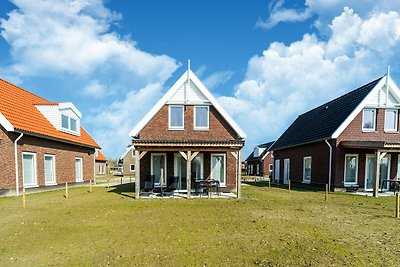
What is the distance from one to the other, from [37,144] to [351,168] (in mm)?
21243

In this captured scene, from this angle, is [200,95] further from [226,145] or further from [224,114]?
[226,145]

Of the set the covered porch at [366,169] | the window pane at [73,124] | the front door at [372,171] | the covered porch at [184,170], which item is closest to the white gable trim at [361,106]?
the covered porch at [366,169]

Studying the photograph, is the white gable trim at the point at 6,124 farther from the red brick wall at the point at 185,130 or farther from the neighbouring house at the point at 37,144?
the red brick wall at the point at 185,130

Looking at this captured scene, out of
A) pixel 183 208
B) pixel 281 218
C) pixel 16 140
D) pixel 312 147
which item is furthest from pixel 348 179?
pixel 16 140

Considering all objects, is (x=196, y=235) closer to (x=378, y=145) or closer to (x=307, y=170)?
(x=378, y=145)

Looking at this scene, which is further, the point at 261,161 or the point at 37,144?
the point at 261,161

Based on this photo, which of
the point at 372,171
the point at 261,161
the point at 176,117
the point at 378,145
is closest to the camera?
the point at 378,145

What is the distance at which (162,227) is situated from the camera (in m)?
7.75

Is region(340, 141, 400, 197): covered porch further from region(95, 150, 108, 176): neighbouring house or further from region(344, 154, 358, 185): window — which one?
region(95, 150, 108, 176): neighbouring house

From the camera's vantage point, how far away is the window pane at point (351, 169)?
1747cm

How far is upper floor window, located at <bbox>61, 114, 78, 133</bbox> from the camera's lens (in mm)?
19594

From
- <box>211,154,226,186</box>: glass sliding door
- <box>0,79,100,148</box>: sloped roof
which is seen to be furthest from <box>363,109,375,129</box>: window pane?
<box>0,79,100,148</box>: sloped roof

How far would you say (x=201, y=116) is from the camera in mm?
16219

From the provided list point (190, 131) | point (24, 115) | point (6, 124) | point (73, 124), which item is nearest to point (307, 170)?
point (190, 131)
